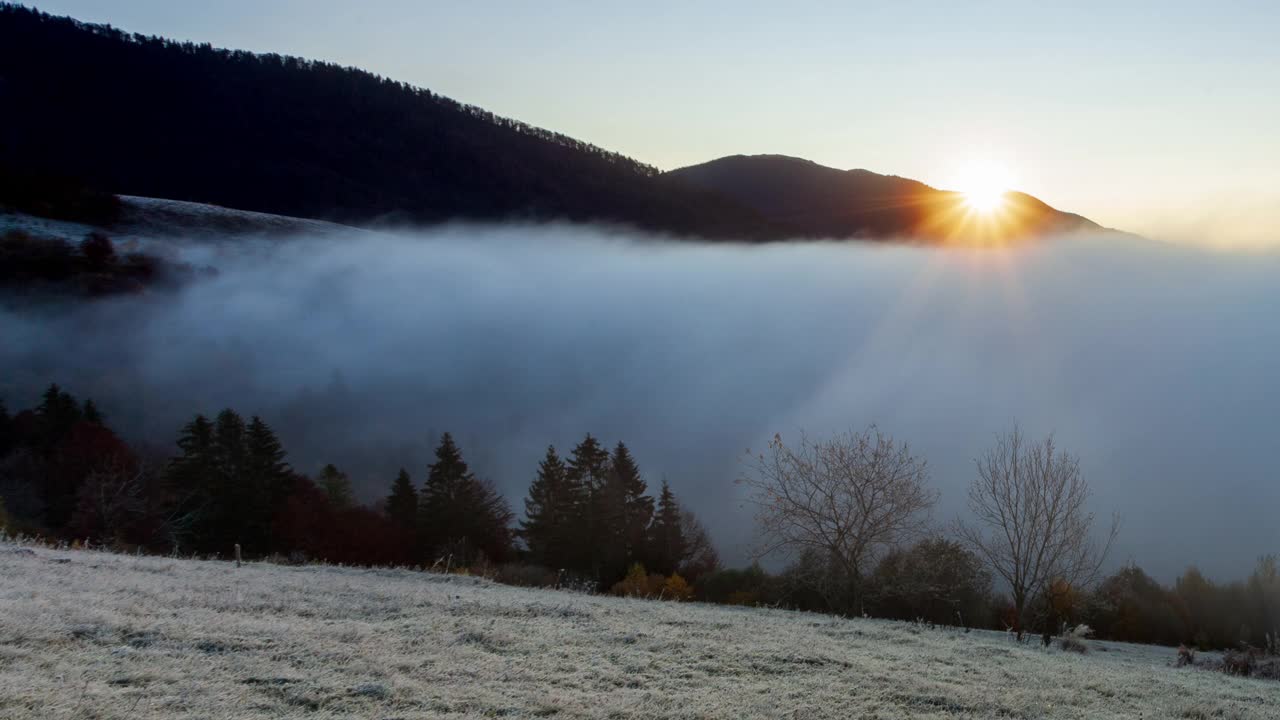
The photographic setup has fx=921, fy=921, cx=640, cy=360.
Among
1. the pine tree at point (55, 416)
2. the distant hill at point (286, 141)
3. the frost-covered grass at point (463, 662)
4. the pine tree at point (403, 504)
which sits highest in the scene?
the distant hill at point (286, 141)

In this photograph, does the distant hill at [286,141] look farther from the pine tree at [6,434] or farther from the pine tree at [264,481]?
the pine tree at [264,481]

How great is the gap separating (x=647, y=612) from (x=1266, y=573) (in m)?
57.4

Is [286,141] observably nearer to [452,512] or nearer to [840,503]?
[452,512]

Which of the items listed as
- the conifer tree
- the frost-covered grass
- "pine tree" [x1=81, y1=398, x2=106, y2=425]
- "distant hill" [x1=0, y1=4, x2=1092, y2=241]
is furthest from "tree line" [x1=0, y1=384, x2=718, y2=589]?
"distant hill" [x1=0, y1=4, x2=1092, y2=241]

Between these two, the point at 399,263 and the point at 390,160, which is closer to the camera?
the point at 399,263

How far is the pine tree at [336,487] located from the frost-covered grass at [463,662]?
180 feet

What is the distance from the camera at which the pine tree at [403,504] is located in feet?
223

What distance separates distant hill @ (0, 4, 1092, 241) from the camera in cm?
14225

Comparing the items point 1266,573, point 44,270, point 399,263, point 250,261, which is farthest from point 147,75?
point 1266,573

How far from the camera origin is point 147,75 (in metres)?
157

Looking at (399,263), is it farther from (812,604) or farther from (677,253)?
(812,604)

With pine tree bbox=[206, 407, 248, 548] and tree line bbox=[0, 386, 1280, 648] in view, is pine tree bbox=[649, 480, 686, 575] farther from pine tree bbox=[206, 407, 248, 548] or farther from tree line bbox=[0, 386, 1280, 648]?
pine tree bbox=[206, 407, 248, 548]

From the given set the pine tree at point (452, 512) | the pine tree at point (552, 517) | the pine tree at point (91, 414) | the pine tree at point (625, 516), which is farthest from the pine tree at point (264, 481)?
the pine tree at point (625, 516)

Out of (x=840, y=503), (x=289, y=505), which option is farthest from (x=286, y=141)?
(x=840, y=503)
